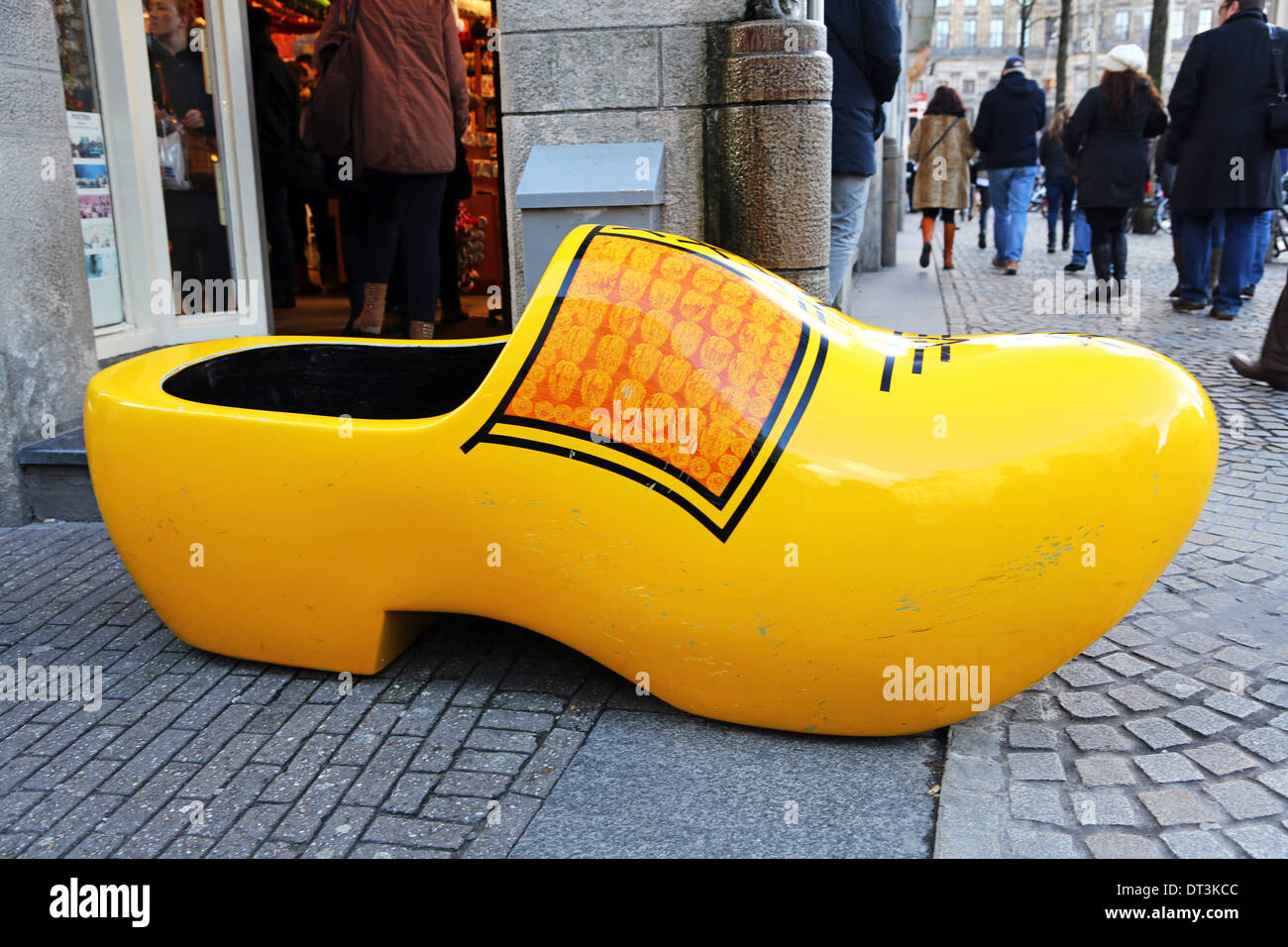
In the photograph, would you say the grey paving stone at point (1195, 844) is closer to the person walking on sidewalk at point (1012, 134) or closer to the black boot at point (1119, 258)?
the black boot at point (1119, 258)

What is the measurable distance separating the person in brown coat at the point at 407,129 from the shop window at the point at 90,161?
1.04m

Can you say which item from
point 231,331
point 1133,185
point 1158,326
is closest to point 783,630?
point 231,331

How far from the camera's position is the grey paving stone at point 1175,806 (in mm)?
1803

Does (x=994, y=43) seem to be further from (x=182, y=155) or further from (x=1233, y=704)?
(x=1233, y=704)

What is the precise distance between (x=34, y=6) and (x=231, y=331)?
1.98m

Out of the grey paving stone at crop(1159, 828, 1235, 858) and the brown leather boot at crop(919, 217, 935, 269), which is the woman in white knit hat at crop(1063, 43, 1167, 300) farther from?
the grey paving stone at crop(1159, 828, 1235, 858)

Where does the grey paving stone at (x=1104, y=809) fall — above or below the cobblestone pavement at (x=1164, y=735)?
below

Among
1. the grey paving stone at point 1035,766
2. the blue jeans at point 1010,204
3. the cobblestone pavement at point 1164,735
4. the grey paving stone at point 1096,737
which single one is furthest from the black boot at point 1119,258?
the grey paving stone at point 1035,766

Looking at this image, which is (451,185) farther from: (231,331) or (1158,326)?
(1158,326)

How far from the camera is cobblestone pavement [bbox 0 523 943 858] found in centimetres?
182

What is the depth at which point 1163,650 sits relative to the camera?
246cm

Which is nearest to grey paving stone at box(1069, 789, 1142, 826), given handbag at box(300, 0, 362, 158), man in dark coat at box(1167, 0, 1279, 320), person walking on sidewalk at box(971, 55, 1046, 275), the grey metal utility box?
the grey metal utility box

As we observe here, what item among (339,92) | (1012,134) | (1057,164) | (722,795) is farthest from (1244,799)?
(1057,164)

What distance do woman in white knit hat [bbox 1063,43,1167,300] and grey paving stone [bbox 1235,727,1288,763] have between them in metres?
5.98
